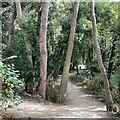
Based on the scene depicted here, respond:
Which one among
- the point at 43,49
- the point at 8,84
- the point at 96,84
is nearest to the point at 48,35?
the point at 43,49

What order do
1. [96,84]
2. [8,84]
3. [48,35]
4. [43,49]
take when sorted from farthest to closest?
[96,84], [48,35], [43,49], [8,84]

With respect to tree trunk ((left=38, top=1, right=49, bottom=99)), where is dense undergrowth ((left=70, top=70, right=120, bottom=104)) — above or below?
below

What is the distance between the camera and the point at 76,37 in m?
8.36

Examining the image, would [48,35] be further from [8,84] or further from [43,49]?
[8,84]

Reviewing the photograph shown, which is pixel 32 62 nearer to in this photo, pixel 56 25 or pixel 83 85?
pixel 56 25

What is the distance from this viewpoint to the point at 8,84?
2.60 meters

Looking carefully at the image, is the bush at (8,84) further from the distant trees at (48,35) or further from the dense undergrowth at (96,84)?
the dense undergrowth at (96,84)

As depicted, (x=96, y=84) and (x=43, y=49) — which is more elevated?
(x=43, y=49)

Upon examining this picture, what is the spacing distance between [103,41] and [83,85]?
2.97 meters

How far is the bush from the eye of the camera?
2535mm

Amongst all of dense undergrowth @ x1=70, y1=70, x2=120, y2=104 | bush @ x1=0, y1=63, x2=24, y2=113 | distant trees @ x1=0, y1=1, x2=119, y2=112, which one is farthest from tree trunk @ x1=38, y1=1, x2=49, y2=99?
bush @ x1=0, y1=63, x2=24, y2=113

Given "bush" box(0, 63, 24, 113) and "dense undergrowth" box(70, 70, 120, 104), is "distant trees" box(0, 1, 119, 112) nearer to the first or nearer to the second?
"dense undergrowth" box(70, 70, 120, 104)

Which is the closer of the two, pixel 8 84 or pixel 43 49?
pixel 8 84

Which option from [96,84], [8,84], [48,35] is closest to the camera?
[8,84]
